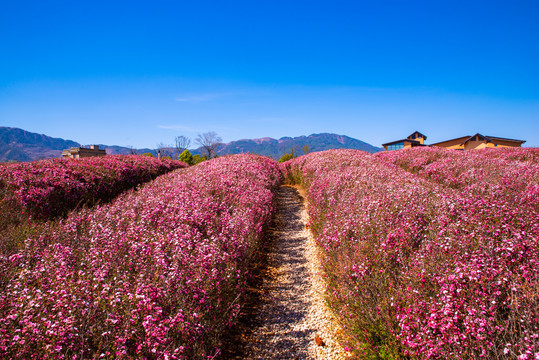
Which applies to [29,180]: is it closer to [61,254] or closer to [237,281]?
[61,254]

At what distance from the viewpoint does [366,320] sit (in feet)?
10.3

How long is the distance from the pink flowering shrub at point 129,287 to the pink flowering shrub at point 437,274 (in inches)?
65.5

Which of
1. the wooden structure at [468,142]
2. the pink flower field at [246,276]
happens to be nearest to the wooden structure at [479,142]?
the wooden structure at [468,142]

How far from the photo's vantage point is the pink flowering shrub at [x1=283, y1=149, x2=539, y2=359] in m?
2.19

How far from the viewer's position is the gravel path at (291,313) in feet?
11.9

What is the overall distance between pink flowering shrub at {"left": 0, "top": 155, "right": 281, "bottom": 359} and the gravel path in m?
0.56

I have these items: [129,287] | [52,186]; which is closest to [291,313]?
[129,287]

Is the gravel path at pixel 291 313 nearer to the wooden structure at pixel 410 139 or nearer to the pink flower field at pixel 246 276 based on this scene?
the pink flower field at pixel 246 276

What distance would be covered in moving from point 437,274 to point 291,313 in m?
2.51

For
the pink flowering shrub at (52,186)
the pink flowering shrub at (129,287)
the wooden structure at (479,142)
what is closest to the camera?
the pink flowering shrub at (129,287)

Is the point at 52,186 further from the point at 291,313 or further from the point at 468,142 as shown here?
the point at 468,142

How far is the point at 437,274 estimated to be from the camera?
9.49 ft

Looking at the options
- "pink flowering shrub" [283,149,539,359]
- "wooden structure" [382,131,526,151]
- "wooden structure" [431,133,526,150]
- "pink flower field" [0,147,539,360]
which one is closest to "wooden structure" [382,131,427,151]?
"wooden structure" [382,131,526,151]

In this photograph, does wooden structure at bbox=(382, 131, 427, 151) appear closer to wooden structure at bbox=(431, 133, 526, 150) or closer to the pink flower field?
wooden structure at bbox=(431, 133, 526, 150)
